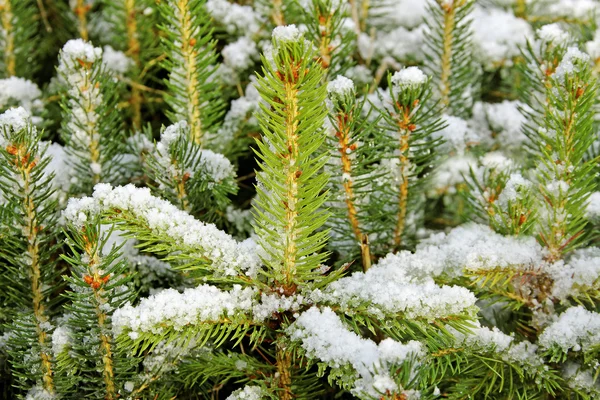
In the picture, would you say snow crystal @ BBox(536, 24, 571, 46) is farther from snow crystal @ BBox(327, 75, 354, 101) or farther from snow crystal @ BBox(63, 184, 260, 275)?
snow crystal @ BBox(63, 184, 260, 275)

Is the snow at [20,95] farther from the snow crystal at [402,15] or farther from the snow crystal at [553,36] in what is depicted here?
the snow crystal at [553,36]

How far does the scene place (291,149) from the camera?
543mm

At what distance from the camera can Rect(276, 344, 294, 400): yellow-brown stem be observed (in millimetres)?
609

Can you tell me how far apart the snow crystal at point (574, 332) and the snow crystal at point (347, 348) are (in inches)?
6.0

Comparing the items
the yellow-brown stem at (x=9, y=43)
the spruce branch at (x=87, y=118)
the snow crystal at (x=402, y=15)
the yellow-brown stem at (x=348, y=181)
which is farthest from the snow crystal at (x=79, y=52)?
the snow crystal at (x=402, y=15)

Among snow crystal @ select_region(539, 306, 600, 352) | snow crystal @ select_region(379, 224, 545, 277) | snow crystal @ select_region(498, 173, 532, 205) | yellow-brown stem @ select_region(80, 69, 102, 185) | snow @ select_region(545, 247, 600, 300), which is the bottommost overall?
snow crystal @ select_region(539, 306, 600, 352)

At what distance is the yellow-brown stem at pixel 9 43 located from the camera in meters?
0.90

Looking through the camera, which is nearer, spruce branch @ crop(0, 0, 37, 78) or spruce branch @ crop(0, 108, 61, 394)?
spruce branch @ crop(0, 108, 61, 394)

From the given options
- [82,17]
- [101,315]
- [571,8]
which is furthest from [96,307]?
[571,8]

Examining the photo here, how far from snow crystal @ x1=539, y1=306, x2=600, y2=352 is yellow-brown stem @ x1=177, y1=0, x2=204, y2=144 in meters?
0.50

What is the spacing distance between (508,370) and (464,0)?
0.53 m

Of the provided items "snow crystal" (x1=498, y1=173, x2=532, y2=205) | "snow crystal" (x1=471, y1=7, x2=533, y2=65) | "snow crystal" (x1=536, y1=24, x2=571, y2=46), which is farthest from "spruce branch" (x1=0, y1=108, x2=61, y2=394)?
"snow crystal" (x1=471, y1=7, x2=533, y2=65)

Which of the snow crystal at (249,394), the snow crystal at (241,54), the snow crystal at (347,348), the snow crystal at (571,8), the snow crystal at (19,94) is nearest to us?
the snow crystal at (347,348)

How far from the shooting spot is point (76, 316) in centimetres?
58
